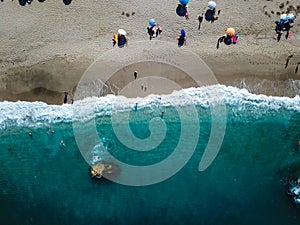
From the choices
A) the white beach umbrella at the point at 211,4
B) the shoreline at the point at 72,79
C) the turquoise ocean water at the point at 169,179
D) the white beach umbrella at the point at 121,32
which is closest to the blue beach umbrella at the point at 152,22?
the white beach umbrella at the point at 121,32

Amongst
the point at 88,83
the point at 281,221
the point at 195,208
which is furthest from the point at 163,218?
the point at 88,83

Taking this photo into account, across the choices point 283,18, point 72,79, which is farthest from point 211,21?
point 72,79

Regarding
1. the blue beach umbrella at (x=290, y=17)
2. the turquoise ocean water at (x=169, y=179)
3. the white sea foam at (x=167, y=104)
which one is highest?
the blue beach umbrella at (x=290, y=17)

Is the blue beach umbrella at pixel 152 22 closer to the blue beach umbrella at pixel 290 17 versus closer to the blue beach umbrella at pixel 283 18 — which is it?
the blue beach umbrella at pixel 283 18

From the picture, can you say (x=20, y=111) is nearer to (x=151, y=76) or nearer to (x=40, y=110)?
(x=40, y=110)

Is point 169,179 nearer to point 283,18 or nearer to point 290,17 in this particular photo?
point 283,18

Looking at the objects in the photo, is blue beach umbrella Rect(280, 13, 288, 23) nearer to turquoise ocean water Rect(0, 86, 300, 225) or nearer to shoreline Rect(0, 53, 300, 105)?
shoreline Rect(0, 53, 300, 105)

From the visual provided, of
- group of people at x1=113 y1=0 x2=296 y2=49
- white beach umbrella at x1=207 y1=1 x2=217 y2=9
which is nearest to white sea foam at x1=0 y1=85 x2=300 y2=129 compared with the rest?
group of people at x1=113 y1=0 x2=296 y2=49
